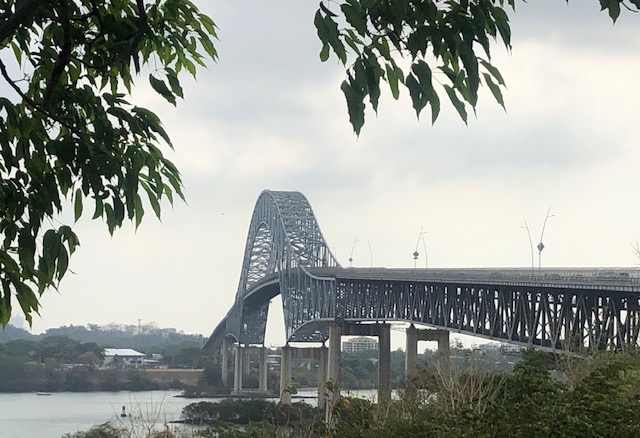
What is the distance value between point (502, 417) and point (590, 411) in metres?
2.96

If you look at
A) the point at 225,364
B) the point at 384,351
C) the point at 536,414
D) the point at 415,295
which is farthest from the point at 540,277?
the point at 225,364

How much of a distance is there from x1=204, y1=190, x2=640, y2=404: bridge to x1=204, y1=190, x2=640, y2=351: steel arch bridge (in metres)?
0.08

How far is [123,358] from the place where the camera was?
171750mm

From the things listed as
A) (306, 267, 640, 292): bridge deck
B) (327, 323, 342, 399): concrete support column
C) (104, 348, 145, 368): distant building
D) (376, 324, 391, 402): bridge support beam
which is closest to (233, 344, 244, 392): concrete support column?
(104, 348, 145, 368): distant building

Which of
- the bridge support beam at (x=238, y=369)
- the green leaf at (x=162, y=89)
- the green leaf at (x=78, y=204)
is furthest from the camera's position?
the bridge support beam at (x=238, y=369)

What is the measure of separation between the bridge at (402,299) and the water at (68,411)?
7.17 metres

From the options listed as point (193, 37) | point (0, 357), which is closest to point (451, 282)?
point (193, 37)

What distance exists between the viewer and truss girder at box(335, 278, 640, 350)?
47.5 m

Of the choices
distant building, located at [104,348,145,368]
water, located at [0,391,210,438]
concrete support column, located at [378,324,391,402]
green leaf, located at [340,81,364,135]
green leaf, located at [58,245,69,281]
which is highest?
green leaf, located at [340,81,364,135]

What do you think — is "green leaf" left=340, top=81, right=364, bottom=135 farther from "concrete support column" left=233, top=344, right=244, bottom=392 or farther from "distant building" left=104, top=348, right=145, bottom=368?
"distant building" left=104, top=348, right=145, bottom=368

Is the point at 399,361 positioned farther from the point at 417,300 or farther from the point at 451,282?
the point at 451,282

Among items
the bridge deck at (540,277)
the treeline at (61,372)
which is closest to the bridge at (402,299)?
the bridge deck at (540,277)

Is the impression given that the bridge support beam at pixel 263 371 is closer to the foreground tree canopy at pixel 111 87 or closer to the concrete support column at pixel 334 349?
the concrete support column at pixel 334 349

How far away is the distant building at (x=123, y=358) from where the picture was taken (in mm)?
165625
